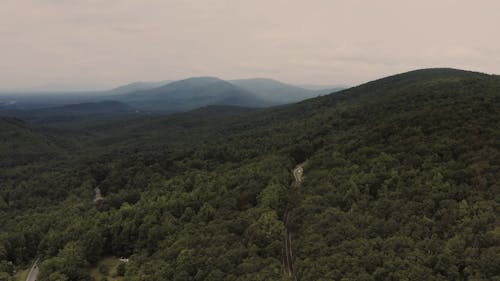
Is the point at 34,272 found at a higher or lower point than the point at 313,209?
lower

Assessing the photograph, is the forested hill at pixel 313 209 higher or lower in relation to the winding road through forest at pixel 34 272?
higher

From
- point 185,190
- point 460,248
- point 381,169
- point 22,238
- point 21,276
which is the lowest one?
point 21,276

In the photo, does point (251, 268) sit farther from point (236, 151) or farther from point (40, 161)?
point (40, 161)

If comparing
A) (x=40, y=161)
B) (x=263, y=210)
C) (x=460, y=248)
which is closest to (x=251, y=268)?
(x=263, y=210)

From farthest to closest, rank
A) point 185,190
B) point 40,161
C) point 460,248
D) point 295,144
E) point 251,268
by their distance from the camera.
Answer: point 40,161 < point 295,144 < point 185,190 < point 251,268 < point 460,248

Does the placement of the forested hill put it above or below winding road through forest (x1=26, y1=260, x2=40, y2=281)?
above

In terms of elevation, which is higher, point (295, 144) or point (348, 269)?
point (295, 144)

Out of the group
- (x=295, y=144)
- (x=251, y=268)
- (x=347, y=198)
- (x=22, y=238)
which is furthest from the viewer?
(x=295, y=144)

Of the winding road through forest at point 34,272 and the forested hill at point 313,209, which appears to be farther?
the winding road through forest at point 34,272
